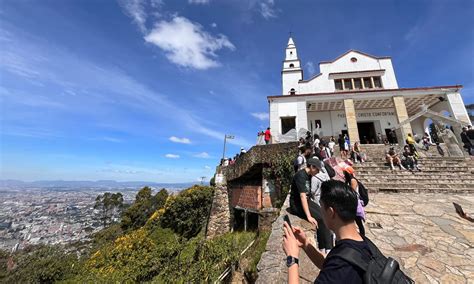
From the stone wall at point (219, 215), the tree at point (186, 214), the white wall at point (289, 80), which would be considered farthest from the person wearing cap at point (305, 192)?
the white wall at point (289, 80)

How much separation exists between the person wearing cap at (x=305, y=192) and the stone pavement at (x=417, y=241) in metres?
0.80

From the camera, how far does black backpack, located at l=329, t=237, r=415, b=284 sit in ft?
2.77

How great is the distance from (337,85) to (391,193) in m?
15.3

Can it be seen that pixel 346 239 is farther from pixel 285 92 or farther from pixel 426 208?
pixel 285 92

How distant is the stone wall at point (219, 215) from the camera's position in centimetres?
1173

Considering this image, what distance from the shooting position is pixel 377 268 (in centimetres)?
89

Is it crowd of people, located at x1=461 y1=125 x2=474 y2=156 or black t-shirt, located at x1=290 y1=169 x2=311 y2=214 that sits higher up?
crowd of people, located at x1=461 y1=125 x2=474 y2=156

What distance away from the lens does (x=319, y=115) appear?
61.1 feet

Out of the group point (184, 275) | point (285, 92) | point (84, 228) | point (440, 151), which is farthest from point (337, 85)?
point (84, 228)

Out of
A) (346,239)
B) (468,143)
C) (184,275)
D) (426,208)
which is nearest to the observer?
(346,239)

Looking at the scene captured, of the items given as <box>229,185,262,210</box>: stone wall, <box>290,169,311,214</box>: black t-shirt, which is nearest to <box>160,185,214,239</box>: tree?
<box>229,185,262,210</box>: stone wall

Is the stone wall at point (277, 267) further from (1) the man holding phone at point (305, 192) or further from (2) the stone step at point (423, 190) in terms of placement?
(2) the stone step at point (423, 190)

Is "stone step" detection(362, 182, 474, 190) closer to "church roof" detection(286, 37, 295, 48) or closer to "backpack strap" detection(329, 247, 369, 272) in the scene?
"backpack strap" detection(329, 247, 369, 272)

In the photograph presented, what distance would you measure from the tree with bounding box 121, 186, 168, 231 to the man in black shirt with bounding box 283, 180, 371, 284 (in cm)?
3171
